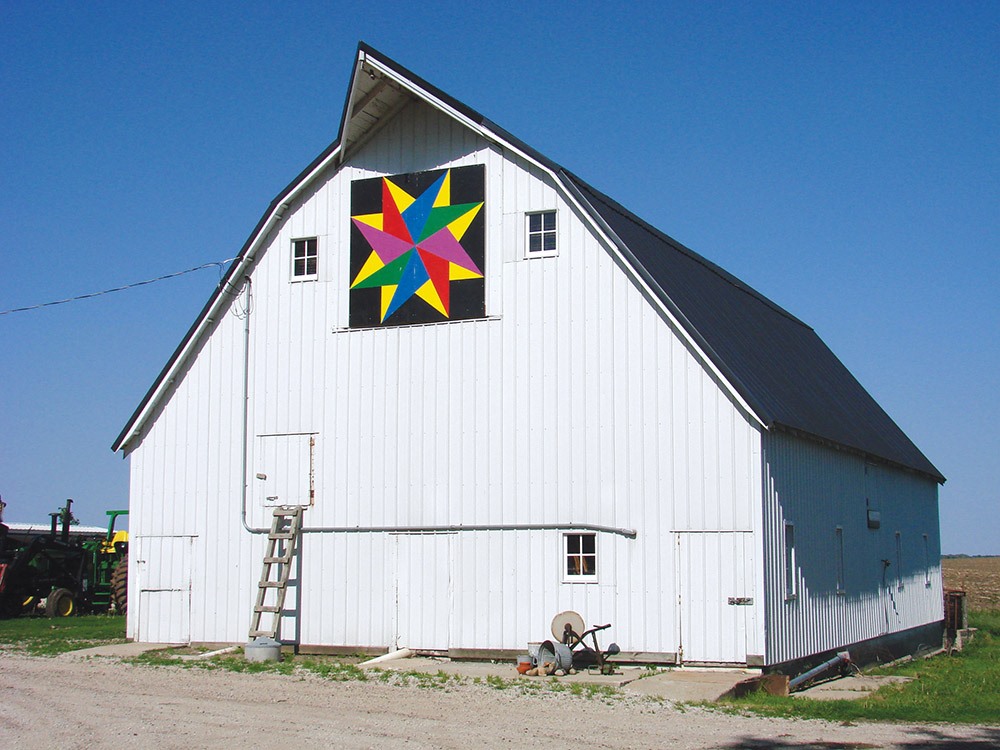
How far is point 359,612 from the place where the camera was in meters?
20.7

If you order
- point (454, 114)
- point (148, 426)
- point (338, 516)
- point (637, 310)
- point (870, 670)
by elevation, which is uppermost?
point (454, 114)

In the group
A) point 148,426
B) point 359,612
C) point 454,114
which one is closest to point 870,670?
point 359,612

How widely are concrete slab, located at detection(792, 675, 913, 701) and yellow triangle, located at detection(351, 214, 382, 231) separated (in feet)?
34.6

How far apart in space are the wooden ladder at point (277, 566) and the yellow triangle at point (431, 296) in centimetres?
432

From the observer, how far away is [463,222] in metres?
20.8

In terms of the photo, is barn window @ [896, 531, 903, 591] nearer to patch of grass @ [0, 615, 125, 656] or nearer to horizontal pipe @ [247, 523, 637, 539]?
horizontal pipe @ [247, 523, 637, 539]

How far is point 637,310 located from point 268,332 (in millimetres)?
6986

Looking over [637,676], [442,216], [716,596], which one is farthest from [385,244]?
[637,676]

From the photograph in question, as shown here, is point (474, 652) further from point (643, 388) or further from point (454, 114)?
point (454, 114)

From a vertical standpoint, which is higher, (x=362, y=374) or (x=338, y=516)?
(x=362, y=374)

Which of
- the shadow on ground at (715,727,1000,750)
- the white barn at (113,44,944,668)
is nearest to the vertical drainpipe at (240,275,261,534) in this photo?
the white barn at (113,44,944,668)

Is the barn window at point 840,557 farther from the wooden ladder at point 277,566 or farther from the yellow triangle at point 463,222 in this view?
the wooden ladder at point 277,566

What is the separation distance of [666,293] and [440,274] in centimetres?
413

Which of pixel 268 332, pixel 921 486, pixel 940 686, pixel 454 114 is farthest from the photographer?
pixel 921 486
